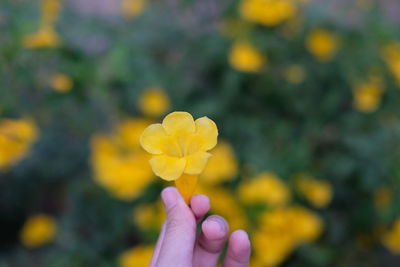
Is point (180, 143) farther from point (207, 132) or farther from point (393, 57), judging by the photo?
point (393, 57)

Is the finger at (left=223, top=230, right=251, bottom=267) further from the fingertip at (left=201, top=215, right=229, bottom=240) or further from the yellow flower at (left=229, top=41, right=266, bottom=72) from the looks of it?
the yellow flower at (left=229, top=41, right=266, bottom=72)

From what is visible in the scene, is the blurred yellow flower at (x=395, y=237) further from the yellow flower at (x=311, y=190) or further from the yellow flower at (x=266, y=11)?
the yellow flower at (x=266, y=11)

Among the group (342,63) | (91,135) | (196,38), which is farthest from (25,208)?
(342,63)

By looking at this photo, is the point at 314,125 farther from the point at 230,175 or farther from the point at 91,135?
the point at 91,135

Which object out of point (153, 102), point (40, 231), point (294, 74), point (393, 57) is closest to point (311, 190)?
point (294, 74)

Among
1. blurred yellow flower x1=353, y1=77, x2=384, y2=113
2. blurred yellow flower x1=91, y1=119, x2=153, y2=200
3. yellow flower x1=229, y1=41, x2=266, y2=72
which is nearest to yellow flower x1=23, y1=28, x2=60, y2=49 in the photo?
blurred yellow flower x1=91, y1=119, x2=153, y2=200

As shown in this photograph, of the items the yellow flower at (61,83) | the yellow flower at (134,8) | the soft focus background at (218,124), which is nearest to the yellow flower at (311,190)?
the soft focus background at (218,124)

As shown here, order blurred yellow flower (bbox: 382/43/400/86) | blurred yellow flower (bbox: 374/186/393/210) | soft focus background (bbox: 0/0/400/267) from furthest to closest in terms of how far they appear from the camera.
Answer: blurred yellow flower (bbox: 382/43/400/86) < blurred yellow flower (bbox: 374/186/393/210) < soft focus background (bbox: 0/0/400/267)
